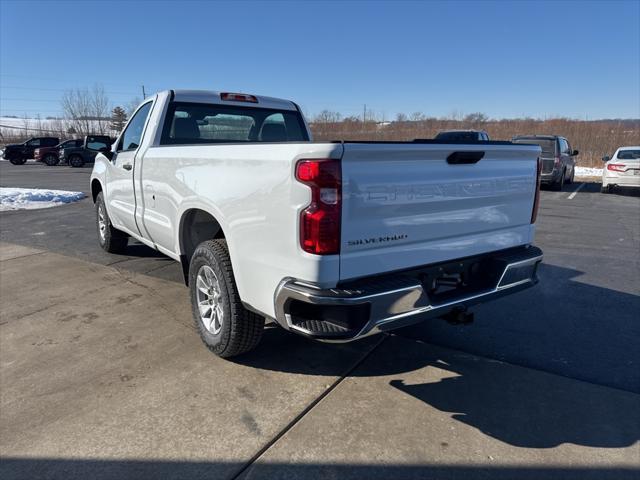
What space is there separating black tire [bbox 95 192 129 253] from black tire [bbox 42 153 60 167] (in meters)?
27.2

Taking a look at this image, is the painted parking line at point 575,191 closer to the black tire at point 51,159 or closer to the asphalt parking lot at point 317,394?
the asphalt parking lot at point 317,394

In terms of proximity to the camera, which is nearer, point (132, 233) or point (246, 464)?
point (246, 464)

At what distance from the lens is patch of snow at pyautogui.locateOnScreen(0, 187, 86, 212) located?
11.0m

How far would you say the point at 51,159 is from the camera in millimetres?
29422

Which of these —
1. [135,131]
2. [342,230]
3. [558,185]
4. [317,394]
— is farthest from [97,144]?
[558,185]

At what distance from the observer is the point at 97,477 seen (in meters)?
2.29

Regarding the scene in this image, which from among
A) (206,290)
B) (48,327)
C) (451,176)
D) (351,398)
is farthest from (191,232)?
(451,176)

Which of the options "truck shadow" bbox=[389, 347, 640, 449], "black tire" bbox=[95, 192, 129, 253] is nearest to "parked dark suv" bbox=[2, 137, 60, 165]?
"black tire" bbox=[95, 192, 129, 253]

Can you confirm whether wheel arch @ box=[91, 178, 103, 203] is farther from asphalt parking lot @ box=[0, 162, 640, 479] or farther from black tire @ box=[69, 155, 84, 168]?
black tire @ box=[69, 155, 84, 168]

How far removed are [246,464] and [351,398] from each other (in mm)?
861

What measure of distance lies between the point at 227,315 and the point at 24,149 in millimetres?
33916

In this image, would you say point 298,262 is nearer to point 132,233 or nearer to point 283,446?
point 283,446

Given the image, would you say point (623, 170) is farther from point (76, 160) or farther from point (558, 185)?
point (76, 160)

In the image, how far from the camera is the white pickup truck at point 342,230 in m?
2.43
